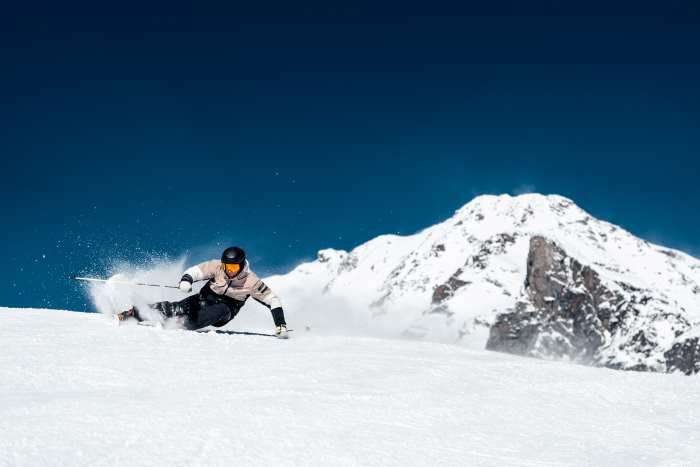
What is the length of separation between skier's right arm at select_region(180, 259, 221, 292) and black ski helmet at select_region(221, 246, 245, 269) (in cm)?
27

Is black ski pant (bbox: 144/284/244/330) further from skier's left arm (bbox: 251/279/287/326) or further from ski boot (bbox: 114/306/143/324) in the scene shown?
ski boot (bbox: 114/306/143/324)

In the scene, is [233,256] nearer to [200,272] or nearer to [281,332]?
[200,272]

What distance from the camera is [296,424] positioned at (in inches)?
171

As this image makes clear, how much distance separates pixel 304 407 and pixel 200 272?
6371 millimetres

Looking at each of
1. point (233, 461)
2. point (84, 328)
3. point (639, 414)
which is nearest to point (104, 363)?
point (84, 328)

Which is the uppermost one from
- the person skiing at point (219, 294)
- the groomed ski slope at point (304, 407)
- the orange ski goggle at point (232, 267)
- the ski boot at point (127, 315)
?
the orange ski goggle at point (232, 267)


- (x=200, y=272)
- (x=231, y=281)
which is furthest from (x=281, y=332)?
(x=200, y=272)

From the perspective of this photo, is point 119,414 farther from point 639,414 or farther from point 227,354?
point 639,414

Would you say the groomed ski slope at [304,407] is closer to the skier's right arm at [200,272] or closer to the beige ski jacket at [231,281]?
the skier's right arm at [200,272]

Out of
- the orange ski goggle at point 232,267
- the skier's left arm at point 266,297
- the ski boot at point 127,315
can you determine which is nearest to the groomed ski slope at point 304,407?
the ski boot at point 127,315

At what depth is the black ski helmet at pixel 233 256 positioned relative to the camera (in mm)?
10602

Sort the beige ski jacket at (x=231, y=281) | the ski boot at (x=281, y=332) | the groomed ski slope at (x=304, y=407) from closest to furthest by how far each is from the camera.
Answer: the groomed ski slope at (x=304, y=407) < the ski boot at (x=281, y=332) < the beige ski jacket at (x=231, y=281)

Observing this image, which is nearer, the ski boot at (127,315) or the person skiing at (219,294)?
the ski boot at (127,315)

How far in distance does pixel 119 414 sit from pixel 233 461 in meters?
1.03
